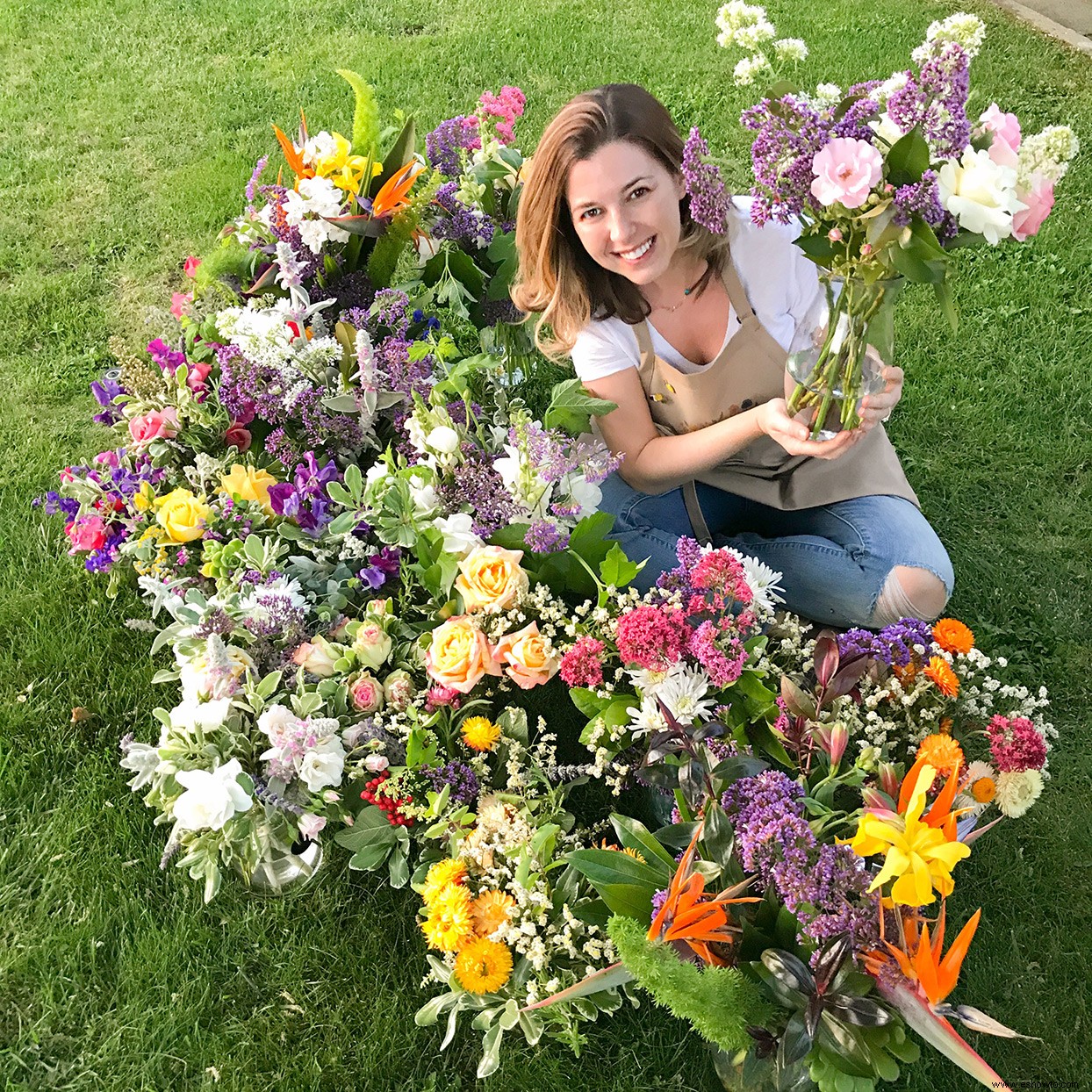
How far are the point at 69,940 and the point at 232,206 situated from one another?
9.62 ft

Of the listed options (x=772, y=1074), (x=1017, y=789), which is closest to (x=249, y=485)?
(x=772, y=1074)

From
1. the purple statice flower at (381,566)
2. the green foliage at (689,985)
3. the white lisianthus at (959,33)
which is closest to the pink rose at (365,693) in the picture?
the purple statice flower at (381,566)

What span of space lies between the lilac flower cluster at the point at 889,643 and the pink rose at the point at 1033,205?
682 millimetres

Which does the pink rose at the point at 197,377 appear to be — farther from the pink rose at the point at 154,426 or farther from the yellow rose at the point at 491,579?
the yellow rose at the point at 491,579

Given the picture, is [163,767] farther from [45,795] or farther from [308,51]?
[308,51]

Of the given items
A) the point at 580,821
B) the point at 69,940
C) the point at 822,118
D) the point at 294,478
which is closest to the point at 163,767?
the point at 69,940

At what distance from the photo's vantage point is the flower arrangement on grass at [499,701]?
133 cm

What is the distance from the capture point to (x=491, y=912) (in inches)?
63.2

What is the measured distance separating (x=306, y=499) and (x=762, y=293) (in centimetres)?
107

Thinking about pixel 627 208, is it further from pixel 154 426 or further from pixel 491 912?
pixel 491 912

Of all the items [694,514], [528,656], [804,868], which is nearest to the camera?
[804,868]

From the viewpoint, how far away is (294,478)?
214 centimetres

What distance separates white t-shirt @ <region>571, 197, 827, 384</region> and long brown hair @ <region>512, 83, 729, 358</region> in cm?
3

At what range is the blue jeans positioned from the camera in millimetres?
2311
